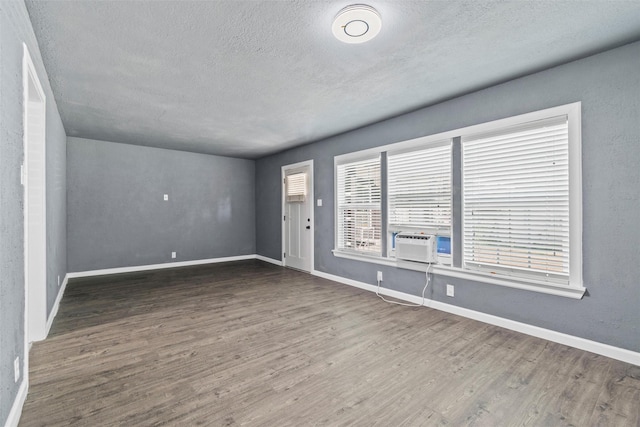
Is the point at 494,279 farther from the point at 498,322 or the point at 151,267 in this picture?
the point at 151,267

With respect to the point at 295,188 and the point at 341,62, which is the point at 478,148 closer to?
the point at 341,62

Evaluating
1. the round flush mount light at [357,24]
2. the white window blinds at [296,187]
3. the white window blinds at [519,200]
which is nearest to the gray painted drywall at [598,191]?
the white window blinds at [519,200]

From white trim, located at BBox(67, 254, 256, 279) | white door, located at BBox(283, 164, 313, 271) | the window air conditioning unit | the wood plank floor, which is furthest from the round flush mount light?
white trim, located at BBox(67, 254, 256, 279)

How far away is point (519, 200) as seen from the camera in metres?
2.98

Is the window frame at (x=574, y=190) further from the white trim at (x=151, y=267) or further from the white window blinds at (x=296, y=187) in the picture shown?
the white trim at (x=151, y=267)

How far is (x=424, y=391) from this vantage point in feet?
6.66

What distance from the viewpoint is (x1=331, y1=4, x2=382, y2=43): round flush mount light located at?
76.3 inches

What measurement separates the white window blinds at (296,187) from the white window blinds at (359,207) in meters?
1.00

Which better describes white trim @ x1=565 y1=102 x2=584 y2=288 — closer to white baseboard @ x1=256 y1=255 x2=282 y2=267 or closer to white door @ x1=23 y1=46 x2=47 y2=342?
white door @ x1=23 y1=46 x2=47 y2=342

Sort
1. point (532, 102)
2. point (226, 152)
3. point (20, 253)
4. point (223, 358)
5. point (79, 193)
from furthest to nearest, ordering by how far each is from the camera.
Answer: point (226, 152)
point (79, 193)
point (532, 102)
point (223, 358)
point (20, 253)

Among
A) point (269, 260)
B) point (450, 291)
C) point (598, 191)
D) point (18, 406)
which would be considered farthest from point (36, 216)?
point (598, 191)

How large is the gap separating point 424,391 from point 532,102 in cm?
276

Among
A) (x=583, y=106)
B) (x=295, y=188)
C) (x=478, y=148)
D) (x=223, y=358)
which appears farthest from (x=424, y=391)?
(x=295, y=188)

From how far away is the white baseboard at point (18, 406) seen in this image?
5.23 feet
